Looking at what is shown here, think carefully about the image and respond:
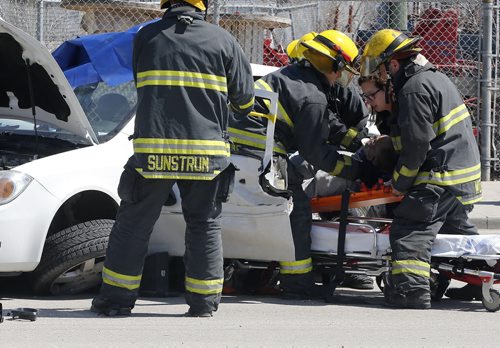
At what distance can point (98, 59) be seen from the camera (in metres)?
7.50

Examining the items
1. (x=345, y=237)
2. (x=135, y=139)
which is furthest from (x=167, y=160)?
(x=345, y=237)

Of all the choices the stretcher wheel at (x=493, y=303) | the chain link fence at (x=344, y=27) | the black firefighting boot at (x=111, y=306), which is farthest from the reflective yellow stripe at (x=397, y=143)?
the chain link fence at (x=344, y=27)

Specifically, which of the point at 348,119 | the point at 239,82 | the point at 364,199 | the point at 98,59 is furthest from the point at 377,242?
the point at 98,59

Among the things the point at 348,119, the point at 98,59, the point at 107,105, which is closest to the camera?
the point at 348,119

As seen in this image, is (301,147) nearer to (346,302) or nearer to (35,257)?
(346,302)

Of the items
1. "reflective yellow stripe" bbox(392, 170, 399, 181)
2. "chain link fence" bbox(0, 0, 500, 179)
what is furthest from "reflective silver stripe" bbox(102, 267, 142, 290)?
"chain link fence" bbox(0, 0, 500, 179)

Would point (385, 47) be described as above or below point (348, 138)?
above

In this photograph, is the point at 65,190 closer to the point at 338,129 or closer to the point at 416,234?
the point at 338,129

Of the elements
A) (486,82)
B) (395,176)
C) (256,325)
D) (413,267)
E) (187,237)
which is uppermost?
(395,176)

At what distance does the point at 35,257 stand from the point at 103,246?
0.45m

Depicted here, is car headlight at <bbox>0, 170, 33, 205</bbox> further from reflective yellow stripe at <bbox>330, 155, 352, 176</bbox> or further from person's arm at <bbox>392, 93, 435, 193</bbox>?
person's arm at <bbox>392, 93, 435, 193</bbox>

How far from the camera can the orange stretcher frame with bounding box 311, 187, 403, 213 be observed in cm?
664

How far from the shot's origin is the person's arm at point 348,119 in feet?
22.7

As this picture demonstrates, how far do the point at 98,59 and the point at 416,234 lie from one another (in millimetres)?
2633
